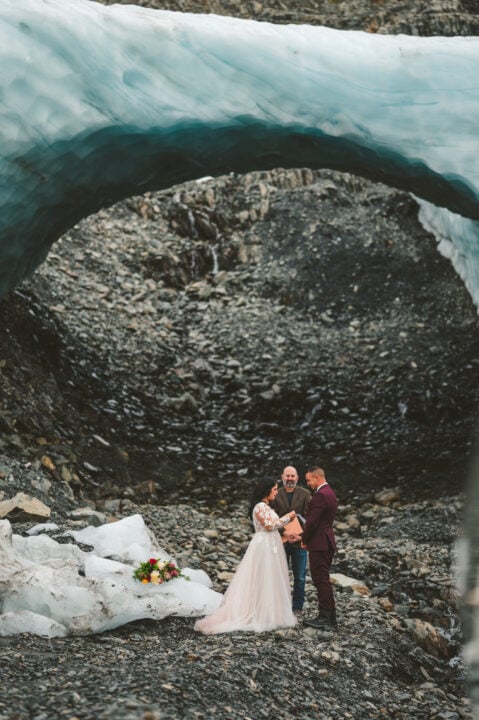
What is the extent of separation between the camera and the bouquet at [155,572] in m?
5.80

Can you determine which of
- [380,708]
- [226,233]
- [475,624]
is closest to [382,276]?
[226,233]

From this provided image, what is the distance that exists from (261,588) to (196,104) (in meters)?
4.59

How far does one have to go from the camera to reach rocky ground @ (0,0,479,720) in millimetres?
4613

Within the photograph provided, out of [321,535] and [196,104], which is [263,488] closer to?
[321,535]

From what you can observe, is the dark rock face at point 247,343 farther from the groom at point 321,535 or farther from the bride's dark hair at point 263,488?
the groom at point 321,535

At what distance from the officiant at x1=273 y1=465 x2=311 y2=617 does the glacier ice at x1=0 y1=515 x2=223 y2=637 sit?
637 mm

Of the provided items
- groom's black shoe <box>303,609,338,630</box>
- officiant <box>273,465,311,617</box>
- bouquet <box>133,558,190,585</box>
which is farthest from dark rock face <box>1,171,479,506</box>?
groom's black shoe <box>303,609,338,630</box>

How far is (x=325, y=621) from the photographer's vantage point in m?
5.65

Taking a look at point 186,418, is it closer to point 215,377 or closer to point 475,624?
point 215,377

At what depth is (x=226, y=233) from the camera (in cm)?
1631

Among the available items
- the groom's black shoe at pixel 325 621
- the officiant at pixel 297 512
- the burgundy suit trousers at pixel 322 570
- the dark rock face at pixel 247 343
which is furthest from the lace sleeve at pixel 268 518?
the dark rock face at pixel 247 343

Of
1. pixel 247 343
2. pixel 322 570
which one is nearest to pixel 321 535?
pixel 322 570

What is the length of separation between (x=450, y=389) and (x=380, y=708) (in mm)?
7327

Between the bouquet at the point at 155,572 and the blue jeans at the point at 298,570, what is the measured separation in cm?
92
